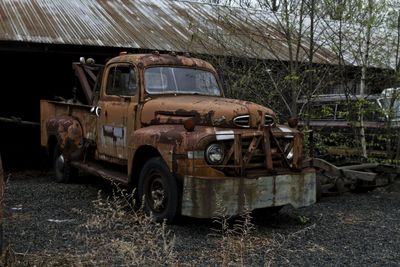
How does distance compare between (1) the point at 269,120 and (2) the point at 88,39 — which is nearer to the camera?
(1) the point at 269,120

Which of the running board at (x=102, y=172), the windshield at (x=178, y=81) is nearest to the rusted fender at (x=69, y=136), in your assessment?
the running board at (x=102, y=172)

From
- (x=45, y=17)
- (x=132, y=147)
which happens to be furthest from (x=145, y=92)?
(x=45, y=17)

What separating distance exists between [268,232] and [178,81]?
2571mm

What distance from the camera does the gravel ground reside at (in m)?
5.07

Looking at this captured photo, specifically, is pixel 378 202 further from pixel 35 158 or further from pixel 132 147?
pixel 35 158

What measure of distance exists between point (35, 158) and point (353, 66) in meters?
8.96

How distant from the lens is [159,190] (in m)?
6.45

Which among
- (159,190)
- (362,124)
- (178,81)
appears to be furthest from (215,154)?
(362,124)

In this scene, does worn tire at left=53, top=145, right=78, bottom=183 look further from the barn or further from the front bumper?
the front bumper

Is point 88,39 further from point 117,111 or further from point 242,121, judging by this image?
point 242,121

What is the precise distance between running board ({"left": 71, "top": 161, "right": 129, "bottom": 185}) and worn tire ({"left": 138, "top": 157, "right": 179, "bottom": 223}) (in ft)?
1.73

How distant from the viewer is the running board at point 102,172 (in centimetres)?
726

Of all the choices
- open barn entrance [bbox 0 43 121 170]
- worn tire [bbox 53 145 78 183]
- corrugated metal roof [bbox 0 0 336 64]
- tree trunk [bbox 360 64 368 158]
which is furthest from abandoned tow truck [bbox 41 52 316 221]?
open barn entrance [bbox 0 43 121 170]

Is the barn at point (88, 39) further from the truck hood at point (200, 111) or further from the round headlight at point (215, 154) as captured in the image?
the round headlight at point (215, 154)
